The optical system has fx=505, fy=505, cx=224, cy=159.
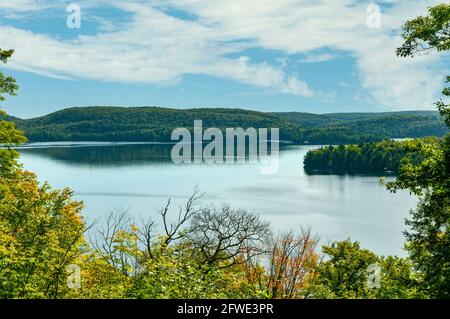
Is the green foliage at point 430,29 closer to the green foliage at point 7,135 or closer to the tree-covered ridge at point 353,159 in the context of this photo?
the green foliage at point 7,135

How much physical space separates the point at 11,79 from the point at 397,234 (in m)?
69.5

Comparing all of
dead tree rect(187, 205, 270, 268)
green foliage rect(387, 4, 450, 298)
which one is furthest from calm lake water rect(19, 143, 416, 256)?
green foliage rect(387, 4, 450, 298)

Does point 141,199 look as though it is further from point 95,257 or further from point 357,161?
point 95,257

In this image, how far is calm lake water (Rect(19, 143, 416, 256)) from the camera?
85562mm

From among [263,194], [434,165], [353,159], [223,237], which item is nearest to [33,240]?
[223,237]

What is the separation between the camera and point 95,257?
19.3 metres

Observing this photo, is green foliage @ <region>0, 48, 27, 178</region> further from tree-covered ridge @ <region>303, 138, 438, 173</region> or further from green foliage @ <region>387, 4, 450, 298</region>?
tree-covered ridge @ <region>303, 138, 438, 173</region>

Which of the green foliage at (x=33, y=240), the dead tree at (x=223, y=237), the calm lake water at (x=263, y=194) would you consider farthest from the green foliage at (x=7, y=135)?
the calm lake water at (x=263, y=194)

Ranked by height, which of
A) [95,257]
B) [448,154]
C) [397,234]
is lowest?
[397,234]

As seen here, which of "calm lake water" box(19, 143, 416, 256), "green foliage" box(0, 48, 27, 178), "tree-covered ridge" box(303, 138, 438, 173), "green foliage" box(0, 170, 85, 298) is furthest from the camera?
"tree-covered ridge" box(303, 138, 438, 173)

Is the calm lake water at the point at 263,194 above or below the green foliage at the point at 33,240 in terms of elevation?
below

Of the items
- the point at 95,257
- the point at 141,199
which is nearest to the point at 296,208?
the point at 141,199

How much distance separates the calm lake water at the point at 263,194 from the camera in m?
85.6

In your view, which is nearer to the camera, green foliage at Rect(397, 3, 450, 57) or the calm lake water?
green foliage at Rect(397, 3, 450, 57)
